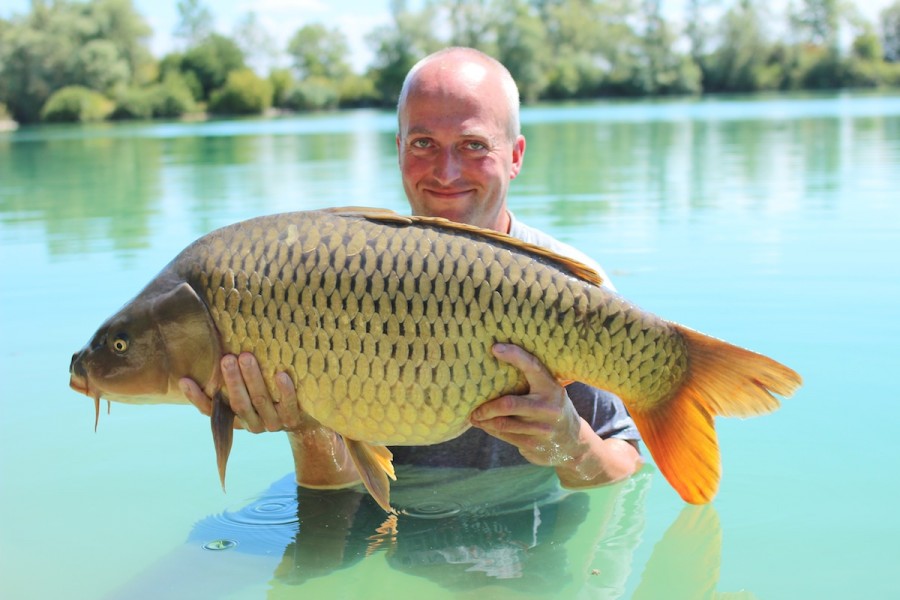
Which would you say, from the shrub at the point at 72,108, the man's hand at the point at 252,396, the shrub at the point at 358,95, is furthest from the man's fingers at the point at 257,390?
the shrub at the point at 358,95

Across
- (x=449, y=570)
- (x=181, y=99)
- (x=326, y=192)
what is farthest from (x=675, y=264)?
(x=181, y=99)

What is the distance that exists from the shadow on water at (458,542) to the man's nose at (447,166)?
0.91 meters

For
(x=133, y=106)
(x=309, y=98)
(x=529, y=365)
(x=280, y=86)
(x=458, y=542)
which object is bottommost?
(x=458, y=542)

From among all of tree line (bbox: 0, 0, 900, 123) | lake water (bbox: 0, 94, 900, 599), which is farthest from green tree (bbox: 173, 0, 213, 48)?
lake water (bbox: 0, 94, 900, 599)

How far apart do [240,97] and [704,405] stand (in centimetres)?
6277

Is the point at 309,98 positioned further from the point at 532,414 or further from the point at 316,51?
the point at 532,414

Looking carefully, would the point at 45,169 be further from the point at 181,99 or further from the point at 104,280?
the point at 181,99

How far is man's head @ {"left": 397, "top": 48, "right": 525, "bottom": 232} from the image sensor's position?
2.70 meters

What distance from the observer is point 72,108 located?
50844mm

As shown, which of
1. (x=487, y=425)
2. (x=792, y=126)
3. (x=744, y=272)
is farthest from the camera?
(x=792, y=126)

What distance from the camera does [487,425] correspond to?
6.94 feet

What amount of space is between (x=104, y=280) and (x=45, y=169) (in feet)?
37.8

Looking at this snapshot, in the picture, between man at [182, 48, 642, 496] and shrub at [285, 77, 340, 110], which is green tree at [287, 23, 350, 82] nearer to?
shrub at [285, 77, 340, 110]

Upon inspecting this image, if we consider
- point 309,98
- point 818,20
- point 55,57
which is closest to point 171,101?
point 55,57
